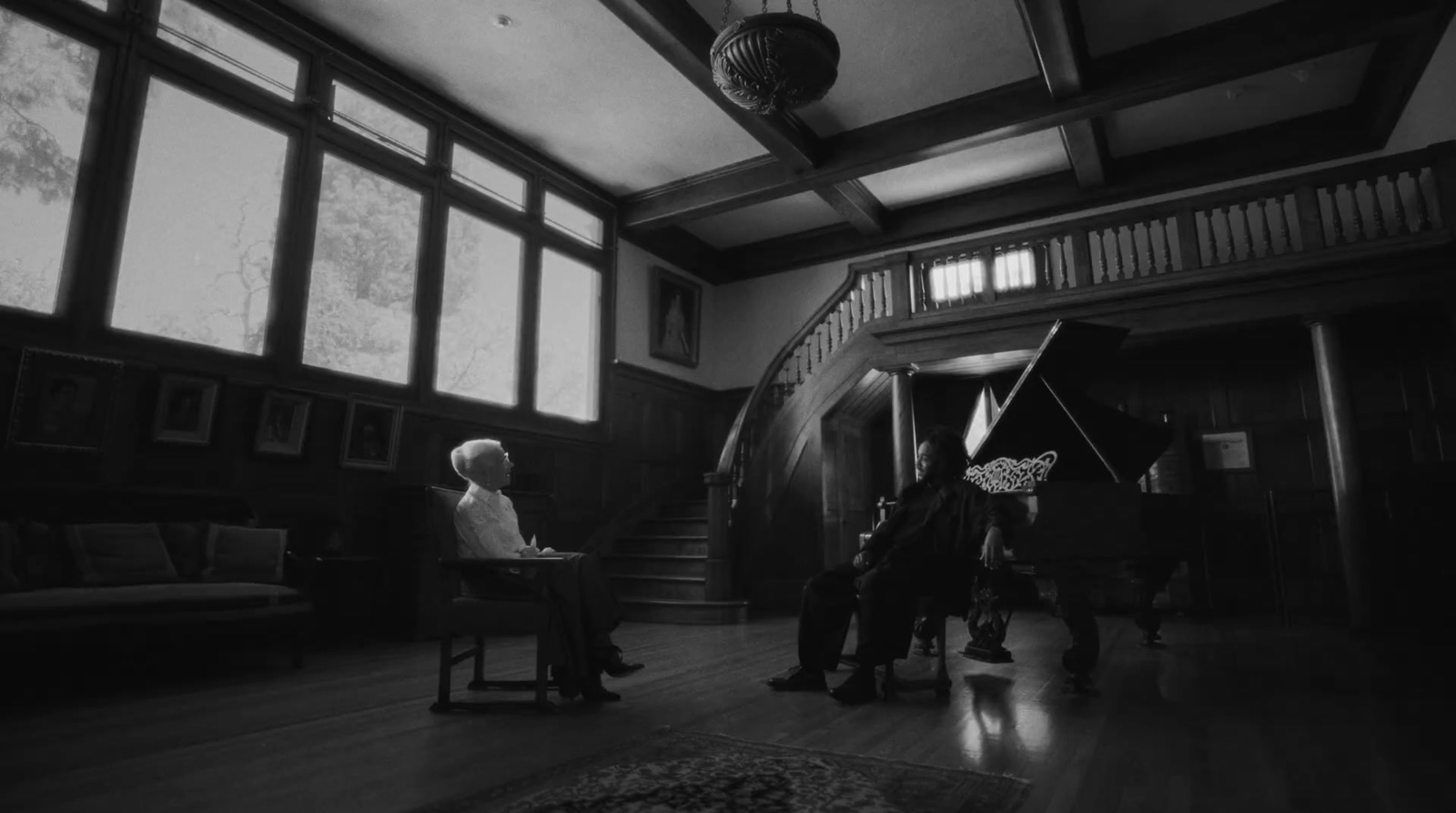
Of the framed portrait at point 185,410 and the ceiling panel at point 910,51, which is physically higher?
the ceiling panel at point 910,51

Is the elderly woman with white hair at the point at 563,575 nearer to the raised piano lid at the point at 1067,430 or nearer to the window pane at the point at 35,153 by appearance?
the raised piano lid at the point at 1067,430

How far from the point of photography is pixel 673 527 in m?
8.45

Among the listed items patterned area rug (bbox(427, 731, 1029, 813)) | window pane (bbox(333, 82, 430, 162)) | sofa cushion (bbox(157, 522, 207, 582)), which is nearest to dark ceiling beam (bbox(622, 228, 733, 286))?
window pane (bbox(333, 82, 430, 162))

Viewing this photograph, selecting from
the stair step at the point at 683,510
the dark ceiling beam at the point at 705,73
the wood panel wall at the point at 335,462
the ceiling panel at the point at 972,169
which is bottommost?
the stair step at the point at 683,510

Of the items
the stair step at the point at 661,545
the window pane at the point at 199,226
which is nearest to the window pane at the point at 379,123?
the window pane at the point at 199,226

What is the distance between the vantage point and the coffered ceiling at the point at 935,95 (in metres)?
6.09

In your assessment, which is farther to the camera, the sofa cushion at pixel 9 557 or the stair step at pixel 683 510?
the stair step at pixel 683 510

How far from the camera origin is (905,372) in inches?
313

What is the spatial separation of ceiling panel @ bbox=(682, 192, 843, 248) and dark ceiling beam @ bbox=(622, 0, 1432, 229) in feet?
3.88

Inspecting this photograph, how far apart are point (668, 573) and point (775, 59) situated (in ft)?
16.2

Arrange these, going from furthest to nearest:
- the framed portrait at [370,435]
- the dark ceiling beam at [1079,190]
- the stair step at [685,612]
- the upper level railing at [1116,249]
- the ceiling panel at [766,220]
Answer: the ceiling panel at [766,220] → the dark ceiling beam at [1079,190] → the stair step at [685,612] → the upper level railing at [1116,249] → the framed portrait at [370,435]

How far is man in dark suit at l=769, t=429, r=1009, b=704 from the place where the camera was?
3396 mm

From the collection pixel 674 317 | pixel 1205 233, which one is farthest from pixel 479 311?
pixel 1205 233

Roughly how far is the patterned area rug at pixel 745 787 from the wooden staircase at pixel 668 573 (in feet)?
14.9
